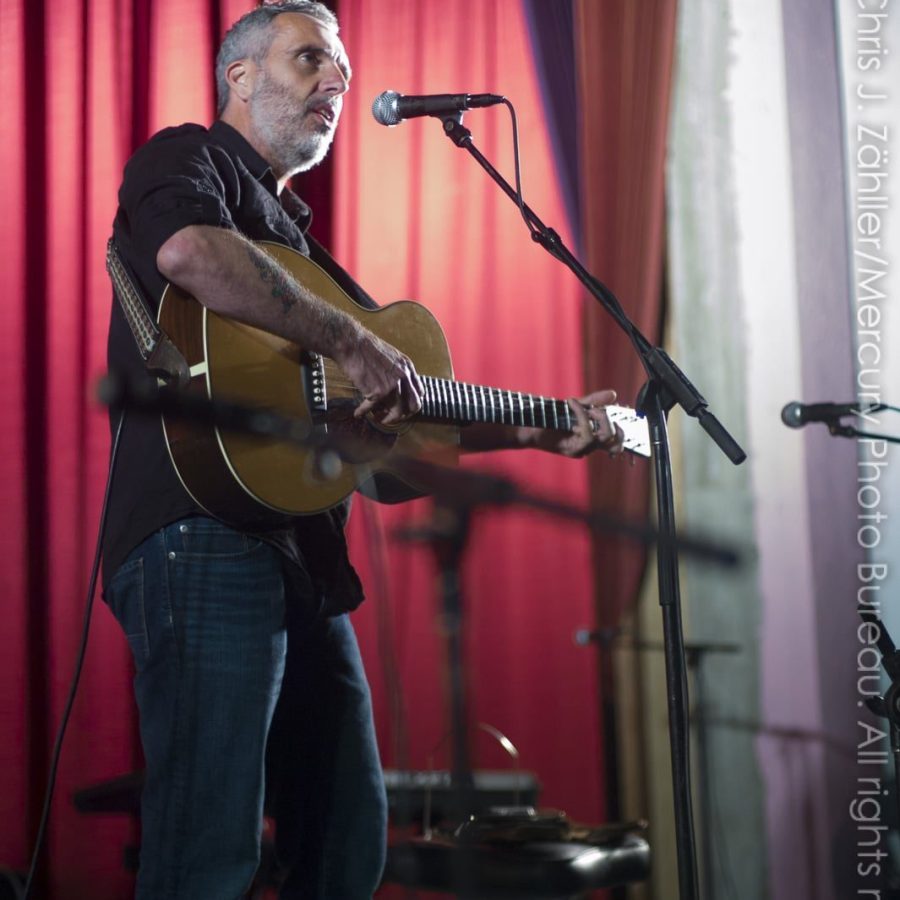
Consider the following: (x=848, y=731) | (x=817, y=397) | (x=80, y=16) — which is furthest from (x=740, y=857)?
→ (x=80, y=16)

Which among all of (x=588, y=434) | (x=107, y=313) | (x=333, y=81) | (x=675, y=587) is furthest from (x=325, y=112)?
(x=107, y=313)

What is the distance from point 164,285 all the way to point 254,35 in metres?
0.65

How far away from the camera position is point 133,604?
1550 millimetres

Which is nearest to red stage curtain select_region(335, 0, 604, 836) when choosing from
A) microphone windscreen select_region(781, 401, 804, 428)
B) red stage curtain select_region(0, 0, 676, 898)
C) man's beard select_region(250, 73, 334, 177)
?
red stage curtain select_region(0, 0, 676, 898)

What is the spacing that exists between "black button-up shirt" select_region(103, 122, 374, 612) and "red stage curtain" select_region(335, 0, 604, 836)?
1140mm

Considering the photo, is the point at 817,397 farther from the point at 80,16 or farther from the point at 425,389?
the point at 80,16

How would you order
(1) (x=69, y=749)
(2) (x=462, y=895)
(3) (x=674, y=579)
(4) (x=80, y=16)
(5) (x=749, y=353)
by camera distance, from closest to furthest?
(2) (x=462, y=895) → (3) (x=674, y=579) → (1) (x=69, y=749) → (4) (x=80, y=16) → (5) (x=749, y=353)

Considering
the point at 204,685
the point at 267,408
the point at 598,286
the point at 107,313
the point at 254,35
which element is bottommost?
the point at 204,685

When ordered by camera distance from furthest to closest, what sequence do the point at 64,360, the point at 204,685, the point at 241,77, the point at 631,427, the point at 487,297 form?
Result: the point at 487,297
the point at 64,360
the point at 631,427
the point at 241,77
the point at 204,685

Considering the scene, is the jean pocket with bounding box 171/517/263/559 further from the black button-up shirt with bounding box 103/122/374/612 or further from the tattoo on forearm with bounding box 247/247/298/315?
the tattoo on forearm with bounding box 247/247/298/315

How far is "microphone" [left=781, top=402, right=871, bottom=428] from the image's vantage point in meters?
2.45

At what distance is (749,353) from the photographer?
311 cm

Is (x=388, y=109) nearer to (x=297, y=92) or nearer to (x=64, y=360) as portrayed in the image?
(x=297, y=92)

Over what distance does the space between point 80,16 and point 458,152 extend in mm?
1046
